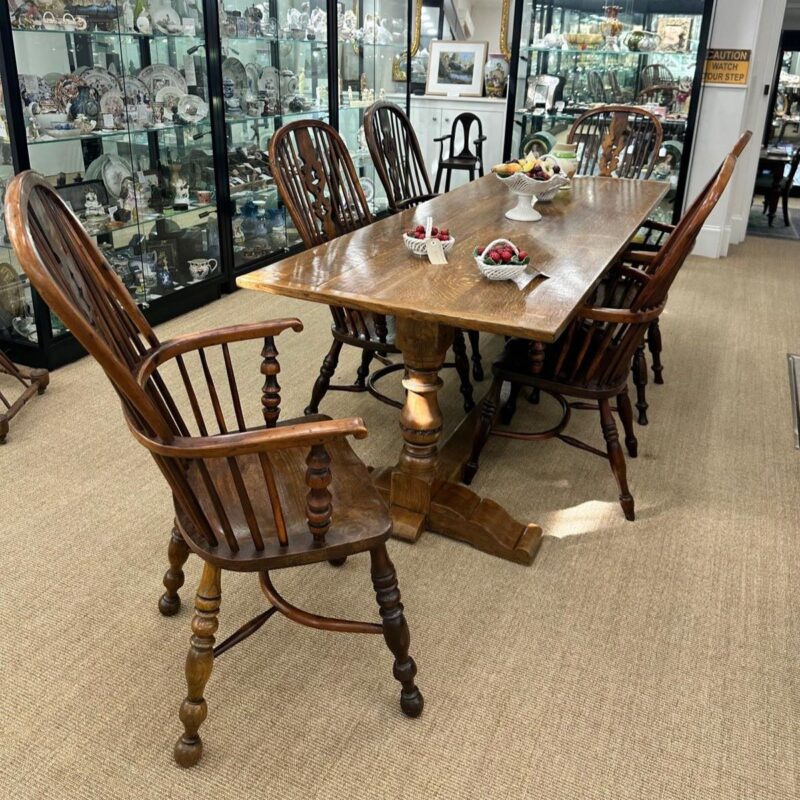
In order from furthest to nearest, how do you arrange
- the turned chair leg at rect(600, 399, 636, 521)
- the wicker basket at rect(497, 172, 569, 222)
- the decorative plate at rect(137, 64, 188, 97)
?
the decorative plate at rect(137, 64, 188, 97) < the wicker basket at rect(497, 172, 569, 222) < the turned chair leg at rect(600, 399, 636, 521)

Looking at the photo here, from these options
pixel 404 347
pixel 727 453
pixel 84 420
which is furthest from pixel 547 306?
pixel 84 420

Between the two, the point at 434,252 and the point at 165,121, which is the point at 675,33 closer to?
the point at 165,121

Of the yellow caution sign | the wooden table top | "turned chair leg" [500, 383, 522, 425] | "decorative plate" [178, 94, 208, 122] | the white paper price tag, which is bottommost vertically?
"turned chair leg" [500, 383, 522, 425]

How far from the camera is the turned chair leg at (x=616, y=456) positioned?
2262 millimetres

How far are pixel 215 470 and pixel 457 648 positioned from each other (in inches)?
27.4

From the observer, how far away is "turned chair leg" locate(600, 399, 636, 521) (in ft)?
7.42

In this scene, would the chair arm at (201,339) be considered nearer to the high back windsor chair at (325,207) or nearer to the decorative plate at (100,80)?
the high back windsor chair at (325,207)

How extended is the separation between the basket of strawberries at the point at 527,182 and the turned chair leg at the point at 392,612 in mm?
1593

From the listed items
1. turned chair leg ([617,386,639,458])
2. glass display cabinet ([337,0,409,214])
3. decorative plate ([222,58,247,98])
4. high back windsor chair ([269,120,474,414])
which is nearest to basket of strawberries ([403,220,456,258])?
high back windsor chair ([269,120,474,414])

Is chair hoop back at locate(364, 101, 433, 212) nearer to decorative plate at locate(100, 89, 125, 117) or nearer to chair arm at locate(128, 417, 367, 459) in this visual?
decorative plate at locate(100, 89, 125, 117)

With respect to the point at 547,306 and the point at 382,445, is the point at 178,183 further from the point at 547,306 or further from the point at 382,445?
the point at 547,306

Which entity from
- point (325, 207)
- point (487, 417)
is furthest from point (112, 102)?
point (487, 417)

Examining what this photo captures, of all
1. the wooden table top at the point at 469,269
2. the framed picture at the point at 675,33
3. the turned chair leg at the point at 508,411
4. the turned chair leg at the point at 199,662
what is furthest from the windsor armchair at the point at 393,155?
the framed picture at the point at 675,33

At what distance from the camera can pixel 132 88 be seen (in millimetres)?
3490
